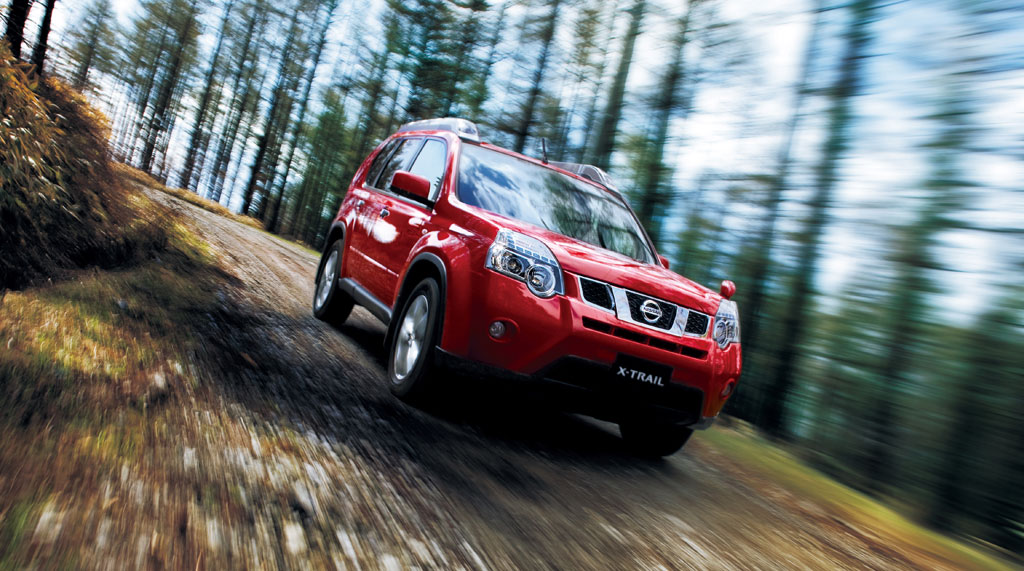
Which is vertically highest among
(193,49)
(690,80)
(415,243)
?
(193,49)

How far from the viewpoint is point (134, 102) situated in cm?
4919

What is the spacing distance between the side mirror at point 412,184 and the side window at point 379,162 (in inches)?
79.6

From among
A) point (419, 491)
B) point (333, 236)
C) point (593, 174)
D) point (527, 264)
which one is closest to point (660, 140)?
point (593, 174)

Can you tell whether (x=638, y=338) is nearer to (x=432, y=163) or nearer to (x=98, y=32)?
(x=432, y=163)

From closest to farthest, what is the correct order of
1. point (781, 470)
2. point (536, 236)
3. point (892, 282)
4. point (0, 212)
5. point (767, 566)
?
1. point (767, 566)
2. point (536, 236)
3. point (0, 212)
4. point (781, 470)
5. point (892, 282)

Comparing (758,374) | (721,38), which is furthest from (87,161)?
(721,38)

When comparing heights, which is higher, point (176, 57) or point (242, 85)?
point (176, 57)

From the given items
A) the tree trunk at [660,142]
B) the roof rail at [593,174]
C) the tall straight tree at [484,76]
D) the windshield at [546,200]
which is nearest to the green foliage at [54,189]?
the windshield at [546,200]

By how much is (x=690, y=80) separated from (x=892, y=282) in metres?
6.93

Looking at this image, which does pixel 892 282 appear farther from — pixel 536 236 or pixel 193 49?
pixel 193 49

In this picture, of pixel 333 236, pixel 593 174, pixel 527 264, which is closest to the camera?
pixel 527 264

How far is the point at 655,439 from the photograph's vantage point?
478cm

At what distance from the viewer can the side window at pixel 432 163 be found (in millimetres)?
4986

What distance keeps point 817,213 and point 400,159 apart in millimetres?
4873
